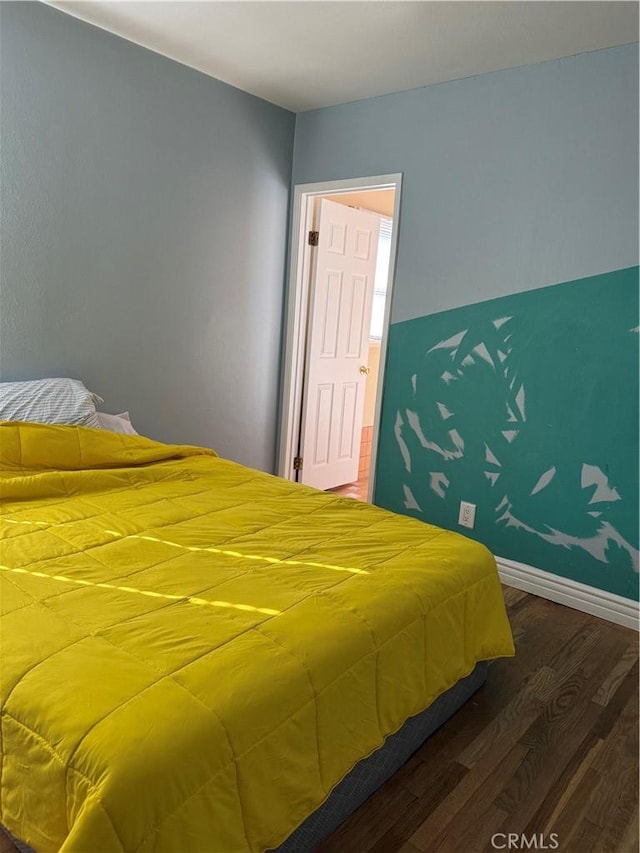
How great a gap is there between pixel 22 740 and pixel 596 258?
2.77 m

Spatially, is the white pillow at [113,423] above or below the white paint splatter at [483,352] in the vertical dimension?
below

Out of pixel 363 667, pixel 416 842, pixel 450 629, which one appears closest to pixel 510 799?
pixel 416 842

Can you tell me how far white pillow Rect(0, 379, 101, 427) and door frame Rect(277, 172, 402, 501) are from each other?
1.59 meters

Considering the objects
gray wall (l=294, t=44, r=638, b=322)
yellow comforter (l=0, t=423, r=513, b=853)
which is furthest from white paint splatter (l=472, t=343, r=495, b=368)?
yellow comforter (l=0, t=423, r=513, b=853)

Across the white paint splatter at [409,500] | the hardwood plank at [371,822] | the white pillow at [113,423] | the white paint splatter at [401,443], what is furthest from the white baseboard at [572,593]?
Result: the white pillow at [113,423]

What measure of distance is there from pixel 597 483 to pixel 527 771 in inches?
56.0

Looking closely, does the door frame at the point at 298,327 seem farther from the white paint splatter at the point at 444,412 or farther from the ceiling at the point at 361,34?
the ceiling at the point at 361,34

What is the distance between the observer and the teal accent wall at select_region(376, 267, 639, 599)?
282 cm

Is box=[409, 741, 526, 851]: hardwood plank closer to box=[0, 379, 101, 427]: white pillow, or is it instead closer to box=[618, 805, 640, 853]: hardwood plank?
box=[618, 805, 640, 853]: hardwood plank

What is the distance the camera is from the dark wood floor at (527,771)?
65.5 inches

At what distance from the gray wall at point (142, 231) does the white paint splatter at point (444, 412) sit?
4.01 feet

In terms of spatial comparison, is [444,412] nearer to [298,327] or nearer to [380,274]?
[298,327]

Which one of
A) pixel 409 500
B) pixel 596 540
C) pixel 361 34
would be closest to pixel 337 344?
pixel 409 500

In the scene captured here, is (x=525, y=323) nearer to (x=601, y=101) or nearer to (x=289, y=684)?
(x=601, y=101)
